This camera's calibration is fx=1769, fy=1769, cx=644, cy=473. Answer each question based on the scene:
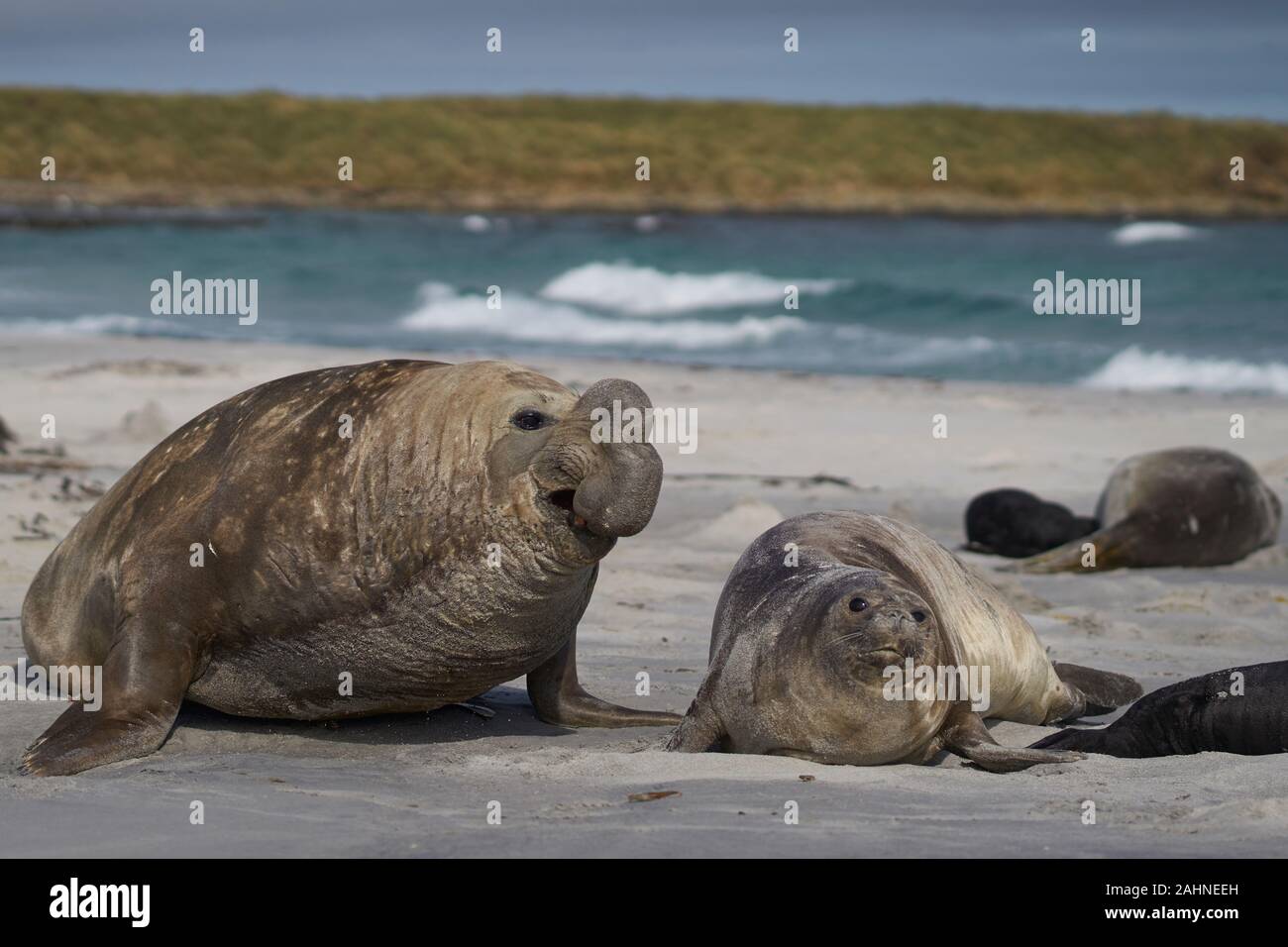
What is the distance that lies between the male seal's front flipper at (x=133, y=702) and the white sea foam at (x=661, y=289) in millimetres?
25269

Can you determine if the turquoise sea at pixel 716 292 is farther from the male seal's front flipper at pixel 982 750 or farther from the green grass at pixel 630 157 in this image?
the male seal's front flipper at pixel 982 750

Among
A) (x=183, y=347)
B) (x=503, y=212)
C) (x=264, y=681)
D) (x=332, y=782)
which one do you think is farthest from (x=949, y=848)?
(x=503, y=212)

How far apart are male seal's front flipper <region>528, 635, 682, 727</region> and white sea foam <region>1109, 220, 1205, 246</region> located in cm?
4019

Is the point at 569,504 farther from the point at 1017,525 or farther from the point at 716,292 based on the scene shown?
the point at 716,292

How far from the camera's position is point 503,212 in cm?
5825

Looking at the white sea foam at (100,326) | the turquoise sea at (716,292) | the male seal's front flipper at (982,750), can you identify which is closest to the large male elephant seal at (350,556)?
the male seal's front flipper at (982,750)

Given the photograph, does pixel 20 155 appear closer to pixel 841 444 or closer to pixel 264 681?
pixel 841 444

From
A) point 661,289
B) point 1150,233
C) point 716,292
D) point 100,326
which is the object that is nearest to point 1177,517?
point 100,326

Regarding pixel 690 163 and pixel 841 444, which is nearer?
pixel 841 444

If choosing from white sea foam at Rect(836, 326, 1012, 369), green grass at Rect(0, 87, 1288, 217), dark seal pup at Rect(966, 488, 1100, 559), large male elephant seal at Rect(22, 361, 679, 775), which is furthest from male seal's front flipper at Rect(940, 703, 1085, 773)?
green grass at Rect(0, 87, 1288, 217)

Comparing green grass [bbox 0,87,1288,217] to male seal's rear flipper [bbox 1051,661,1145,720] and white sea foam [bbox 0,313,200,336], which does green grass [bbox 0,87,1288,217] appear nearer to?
white sea foam [bbox 0,313,200,336]

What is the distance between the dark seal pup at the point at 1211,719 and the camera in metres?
5.20

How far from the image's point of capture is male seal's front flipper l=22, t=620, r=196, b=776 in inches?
194
